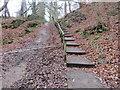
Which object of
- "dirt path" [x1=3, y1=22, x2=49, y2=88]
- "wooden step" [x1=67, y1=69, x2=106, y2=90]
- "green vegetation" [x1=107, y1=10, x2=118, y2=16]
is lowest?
"dirt path" [x1=3, y1=22, x2=49, y2=88]

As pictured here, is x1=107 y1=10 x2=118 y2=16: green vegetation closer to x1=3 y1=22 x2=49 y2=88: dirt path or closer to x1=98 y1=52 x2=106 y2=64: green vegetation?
x1=98 y1=52 x2=106 y2=64: green vegetation

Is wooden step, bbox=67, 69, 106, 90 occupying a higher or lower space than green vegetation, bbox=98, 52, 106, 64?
lower

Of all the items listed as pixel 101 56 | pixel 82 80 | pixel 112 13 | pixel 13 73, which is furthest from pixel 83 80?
pixel 112 13

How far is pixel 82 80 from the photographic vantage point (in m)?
2.79

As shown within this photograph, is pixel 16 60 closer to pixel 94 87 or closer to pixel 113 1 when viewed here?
pixel 94 87

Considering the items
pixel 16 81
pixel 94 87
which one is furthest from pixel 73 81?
pixel 16 81

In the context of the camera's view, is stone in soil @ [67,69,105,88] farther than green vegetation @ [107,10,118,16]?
No

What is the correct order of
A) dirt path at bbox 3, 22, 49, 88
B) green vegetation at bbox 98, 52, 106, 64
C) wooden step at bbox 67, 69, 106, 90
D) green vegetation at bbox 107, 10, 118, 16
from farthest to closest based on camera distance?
1. green vegetation at bbox 107, 10, 118, 16
2. green vegetation at bbox 98, 52, 106, 64
3. dirt path at bbox 3, 22, 49, 88
4. wooden step at bbox 67, 69, 106, 90

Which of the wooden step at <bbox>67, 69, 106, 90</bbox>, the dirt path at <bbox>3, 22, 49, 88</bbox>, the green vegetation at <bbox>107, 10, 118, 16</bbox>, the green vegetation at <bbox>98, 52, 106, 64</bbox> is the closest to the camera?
the wooden step at <bbox>67, 69, 106, 90</bbox>

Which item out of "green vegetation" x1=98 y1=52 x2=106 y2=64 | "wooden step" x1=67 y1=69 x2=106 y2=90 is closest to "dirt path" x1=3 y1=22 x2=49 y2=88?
"wooden step" x1=67 y1=69 x2=106 y2=90

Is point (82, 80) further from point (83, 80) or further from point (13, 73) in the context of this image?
point (13, 73)

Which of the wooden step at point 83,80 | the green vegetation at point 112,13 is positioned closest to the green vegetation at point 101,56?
the wooden step at point 83,80

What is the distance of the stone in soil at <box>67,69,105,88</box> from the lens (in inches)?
101

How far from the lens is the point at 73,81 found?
2.73 m
